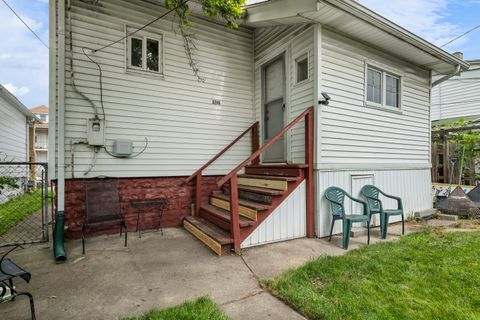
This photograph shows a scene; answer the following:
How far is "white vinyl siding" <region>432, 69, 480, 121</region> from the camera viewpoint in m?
11.5

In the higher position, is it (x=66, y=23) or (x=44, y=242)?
(x=66, y=23)

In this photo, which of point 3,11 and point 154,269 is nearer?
point 154,269

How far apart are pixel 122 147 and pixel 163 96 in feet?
4.27

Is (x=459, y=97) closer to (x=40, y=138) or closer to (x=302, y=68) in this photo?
(x=302, y=68)

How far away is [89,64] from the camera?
4367mm

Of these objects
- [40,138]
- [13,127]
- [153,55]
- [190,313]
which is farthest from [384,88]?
[40,138]

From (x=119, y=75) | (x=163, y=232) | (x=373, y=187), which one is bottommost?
(x=163, y=232)

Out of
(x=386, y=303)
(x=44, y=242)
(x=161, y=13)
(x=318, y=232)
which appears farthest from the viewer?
(x=161, y=13)

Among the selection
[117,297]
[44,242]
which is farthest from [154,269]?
[44,242]

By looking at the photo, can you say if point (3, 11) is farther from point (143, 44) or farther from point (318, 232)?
point (318, 232)

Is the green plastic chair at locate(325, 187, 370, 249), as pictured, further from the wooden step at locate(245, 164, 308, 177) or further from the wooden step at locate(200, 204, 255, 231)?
the wooden step at locate(200, 204, 255, 231)

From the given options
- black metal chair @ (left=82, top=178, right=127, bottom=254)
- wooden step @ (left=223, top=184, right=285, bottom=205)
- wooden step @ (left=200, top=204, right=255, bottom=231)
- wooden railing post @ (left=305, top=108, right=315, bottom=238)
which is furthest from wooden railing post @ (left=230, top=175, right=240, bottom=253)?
black metal chair @ (left=82, top=178, right=127, bottom=254)

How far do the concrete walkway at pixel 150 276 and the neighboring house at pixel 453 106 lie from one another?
764 centimetres

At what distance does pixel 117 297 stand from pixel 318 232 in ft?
10.6
